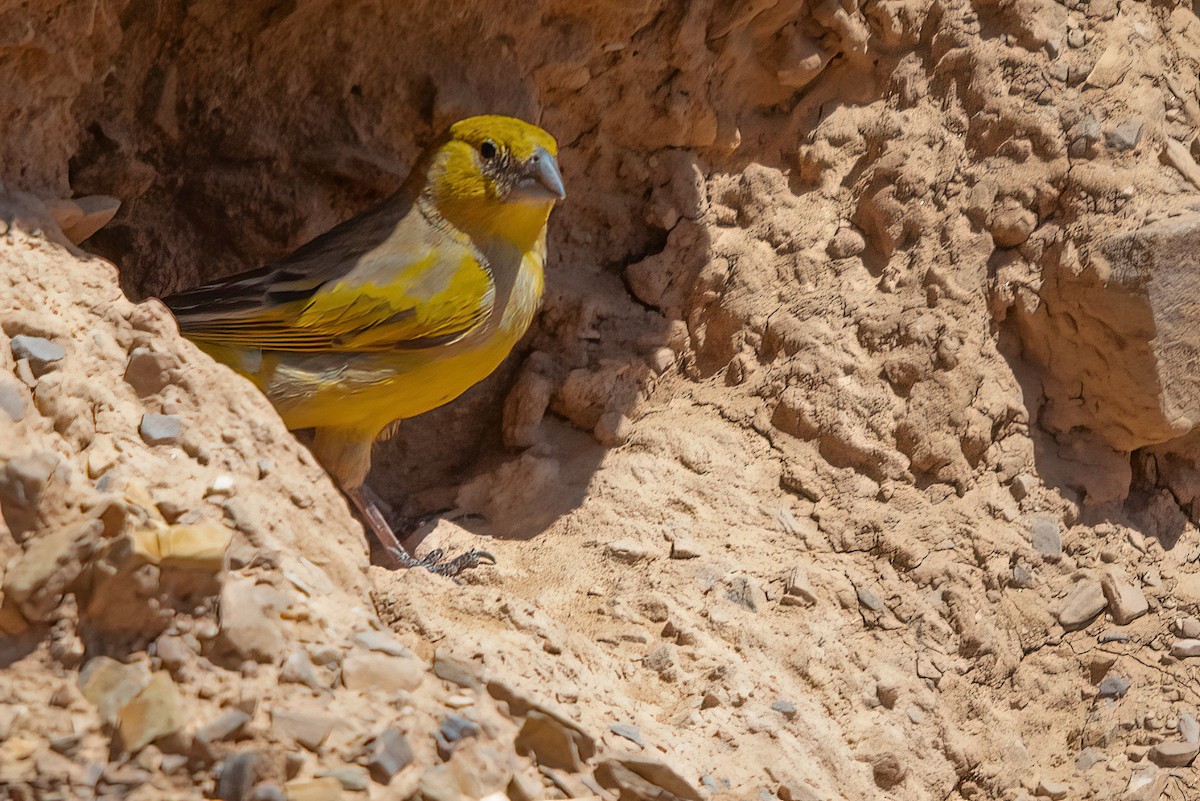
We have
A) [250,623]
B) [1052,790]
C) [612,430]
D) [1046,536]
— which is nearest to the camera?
[250,623]

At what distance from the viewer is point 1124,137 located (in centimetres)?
500

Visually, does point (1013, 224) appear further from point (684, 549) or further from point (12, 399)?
point (12, 399)

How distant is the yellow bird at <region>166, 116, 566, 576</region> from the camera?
4.18 meters

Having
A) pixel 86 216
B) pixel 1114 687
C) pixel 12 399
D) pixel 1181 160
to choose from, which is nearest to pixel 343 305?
pixel 86 216

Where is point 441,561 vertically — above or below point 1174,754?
below

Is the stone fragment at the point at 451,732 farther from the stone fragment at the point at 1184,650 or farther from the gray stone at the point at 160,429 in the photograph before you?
the stone fragment at the point at 1184,650

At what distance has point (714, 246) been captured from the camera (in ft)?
17.3

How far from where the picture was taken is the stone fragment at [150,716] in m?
2.35

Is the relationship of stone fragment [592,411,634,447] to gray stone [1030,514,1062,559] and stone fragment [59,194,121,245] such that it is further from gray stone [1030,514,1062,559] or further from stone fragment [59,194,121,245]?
stone fragment [59,194,121,245]

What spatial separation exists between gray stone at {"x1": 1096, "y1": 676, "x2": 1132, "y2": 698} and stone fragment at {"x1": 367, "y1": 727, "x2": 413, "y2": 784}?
2.93 meters

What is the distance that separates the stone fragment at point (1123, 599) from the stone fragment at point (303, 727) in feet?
10.9

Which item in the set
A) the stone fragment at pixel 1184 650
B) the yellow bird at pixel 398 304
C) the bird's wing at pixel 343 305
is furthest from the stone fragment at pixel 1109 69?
the bird's wing at pixel 343 305

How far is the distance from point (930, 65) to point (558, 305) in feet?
6.13

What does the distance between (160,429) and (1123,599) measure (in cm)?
353
